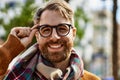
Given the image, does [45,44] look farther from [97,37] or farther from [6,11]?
[97,37]

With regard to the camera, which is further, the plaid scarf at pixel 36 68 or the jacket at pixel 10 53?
the jacket at pixel 10 53

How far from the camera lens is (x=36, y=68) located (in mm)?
3910

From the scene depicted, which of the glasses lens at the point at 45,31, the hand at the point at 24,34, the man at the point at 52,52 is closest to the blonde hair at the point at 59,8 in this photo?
the man at the point at 52,52

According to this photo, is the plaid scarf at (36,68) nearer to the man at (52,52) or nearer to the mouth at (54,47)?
the man at (52,52)

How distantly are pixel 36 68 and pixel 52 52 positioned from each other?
225mm

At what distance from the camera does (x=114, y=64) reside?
9.14 m

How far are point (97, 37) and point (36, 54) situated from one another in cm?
6561

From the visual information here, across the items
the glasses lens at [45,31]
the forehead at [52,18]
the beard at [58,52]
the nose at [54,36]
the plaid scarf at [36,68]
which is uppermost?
the forehead at [52,18]

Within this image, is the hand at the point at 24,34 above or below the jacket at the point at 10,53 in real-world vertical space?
above

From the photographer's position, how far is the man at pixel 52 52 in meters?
3.77

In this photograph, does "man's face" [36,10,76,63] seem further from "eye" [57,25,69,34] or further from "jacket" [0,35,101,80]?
"jacket" [0,35,101,80]

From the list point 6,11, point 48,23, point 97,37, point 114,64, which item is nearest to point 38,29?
point 48,23

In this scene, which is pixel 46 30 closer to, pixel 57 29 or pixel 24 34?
pixel 57 29

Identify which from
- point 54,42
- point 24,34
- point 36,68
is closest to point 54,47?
point 54,42
